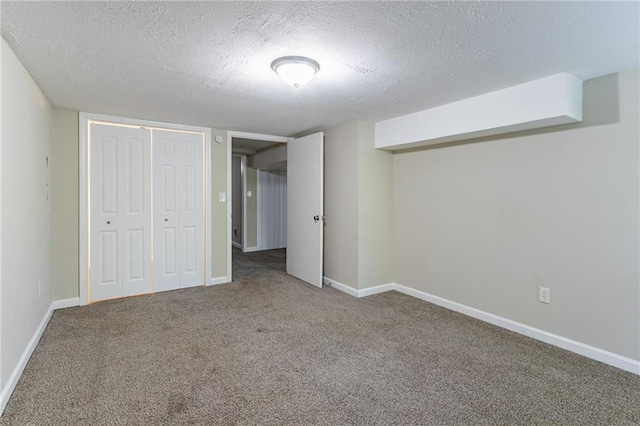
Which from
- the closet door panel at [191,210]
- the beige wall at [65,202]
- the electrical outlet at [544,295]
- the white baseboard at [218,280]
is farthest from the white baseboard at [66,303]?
the electrical outlet at [544,295]

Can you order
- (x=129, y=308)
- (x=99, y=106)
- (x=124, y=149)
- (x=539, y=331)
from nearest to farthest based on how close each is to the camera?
(x=539, y=331)
(x=99, y=106)
(x=129, y=308)
(x=124, y=149)

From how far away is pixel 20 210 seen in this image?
225 centimetres

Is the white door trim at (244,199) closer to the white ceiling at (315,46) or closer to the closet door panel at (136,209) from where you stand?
the closet door panel at (136,209)

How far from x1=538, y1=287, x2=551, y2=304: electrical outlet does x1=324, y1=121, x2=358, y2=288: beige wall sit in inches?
71.4

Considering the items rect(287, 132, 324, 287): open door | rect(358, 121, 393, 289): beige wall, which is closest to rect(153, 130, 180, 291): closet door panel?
rect(287, 132, 324, 287): open door

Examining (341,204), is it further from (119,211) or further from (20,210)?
(20,210)

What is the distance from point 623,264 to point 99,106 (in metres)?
4.58

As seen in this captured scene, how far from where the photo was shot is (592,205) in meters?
2.49

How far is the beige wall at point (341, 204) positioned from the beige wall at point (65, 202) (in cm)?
279

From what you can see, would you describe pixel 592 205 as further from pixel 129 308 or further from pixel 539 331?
pixel 129 308

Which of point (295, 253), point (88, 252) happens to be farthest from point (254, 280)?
point (88, 252)

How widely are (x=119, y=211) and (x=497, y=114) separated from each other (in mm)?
3939

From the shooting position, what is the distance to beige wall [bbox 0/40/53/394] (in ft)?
6.40

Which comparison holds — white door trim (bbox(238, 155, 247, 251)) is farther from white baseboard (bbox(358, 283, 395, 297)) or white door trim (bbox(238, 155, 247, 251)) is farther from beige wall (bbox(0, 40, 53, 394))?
beige wall (bbox(0, 40, 53, 394))
